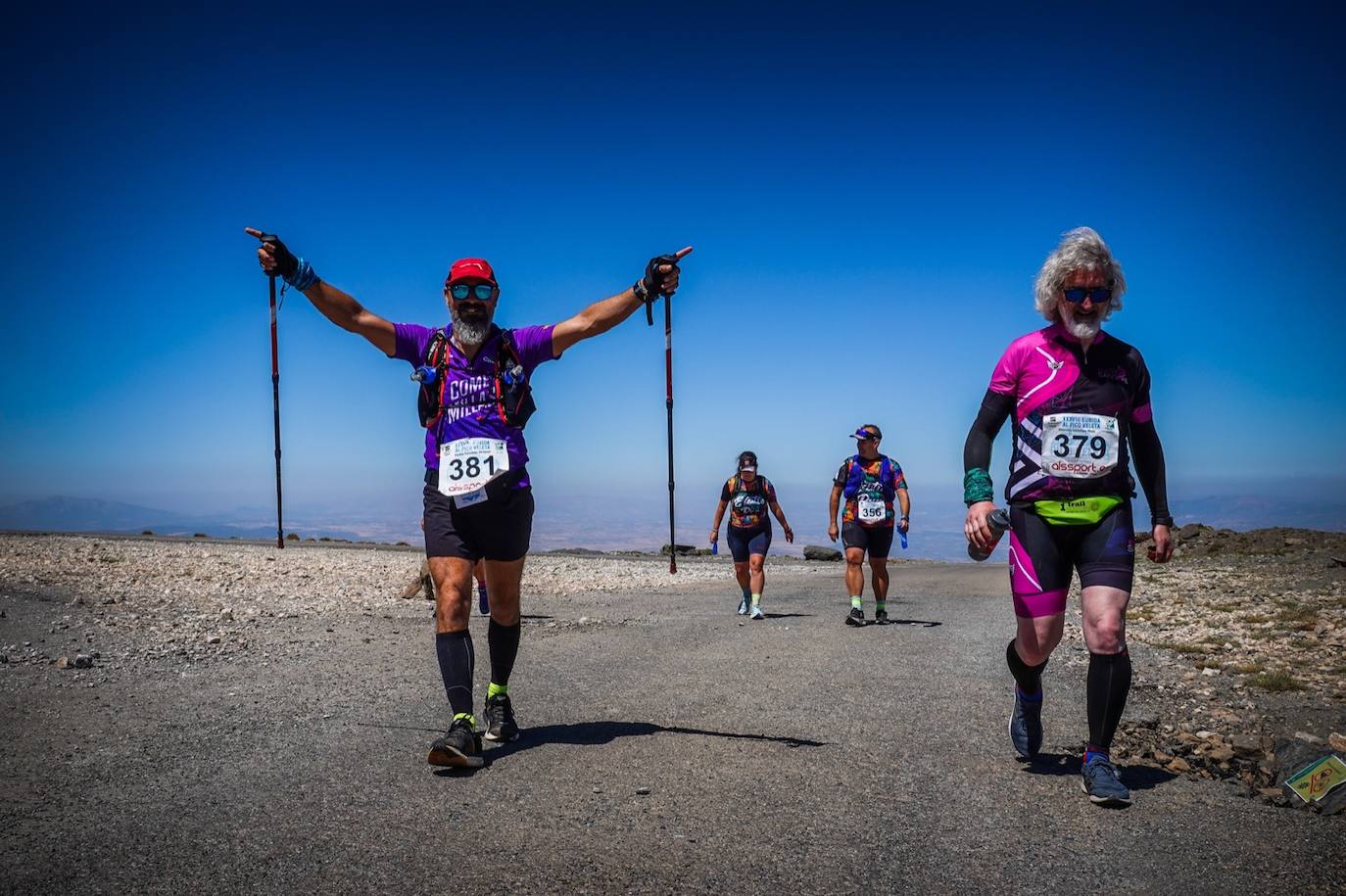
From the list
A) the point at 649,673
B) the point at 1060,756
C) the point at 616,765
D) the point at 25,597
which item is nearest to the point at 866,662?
the point at 649,673

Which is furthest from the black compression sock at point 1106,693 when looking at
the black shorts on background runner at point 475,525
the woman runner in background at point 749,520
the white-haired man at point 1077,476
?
the woman runner in background at point 749,520

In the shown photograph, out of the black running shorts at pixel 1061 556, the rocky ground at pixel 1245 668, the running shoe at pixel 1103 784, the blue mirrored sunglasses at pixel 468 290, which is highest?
the blue mirrored sunglasses at pixel 468 290

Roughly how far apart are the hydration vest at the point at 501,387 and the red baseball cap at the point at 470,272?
1.09ft

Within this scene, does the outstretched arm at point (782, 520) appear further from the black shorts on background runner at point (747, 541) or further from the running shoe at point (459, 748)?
the running shoe at point (459, 748)

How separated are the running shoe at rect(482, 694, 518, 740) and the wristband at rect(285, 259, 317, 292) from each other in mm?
2712

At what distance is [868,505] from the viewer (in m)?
12.6

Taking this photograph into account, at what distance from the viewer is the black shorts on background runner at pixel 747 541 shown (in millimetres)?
13664

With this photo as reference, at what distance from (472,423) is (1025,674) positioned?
3348 millimetres

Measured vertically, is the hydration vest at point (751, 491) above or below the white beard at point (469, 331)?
below

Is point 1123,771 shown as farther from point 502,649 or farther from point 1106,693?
point 502,649

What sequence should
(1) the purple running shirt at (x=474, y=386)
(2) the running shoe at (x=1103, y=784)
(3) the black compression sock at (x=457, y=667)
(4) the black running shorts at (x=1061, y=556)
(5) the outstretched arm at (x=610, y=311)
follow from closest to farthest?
(2) the running shoe at (x=1103, y=784)
(4) the black running shorts at (x=1061, y=556)
(3) the black compression sock at (x=457, y=667)
(1) the purple running shirt at (x=474, y=386)
(5) the outstretched arm at (x=610, y=311)

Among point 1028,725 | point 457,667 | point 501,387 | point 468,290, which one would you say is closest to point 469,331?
point 468,290

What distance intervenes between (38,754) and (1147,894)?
5529 mm

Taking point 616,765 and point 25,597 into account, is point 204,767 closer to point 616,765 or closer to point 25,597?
point 616,765
